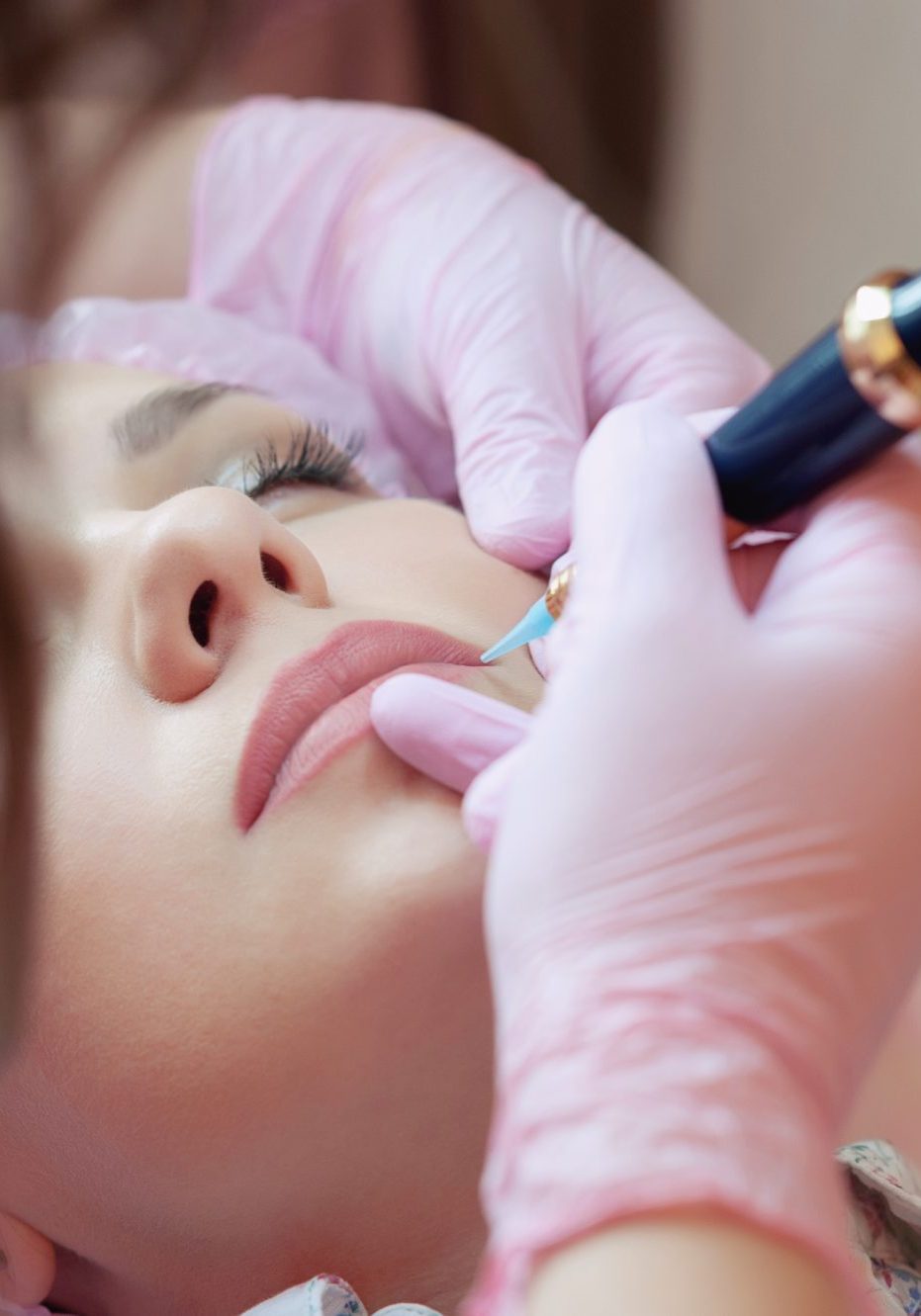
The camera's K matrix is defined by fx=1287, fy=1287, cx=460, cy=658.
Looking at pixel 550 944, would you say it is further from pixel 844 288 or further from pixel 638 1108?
pixel 844 288

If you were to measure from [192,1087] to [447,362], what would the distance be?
2.12 ft

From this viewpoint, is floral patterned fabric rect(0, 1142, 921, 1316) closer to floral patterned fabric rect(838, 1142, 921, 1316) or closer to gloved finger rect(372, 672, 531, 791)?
floral patterned fabric rect(838, 1142, 921, 1316)

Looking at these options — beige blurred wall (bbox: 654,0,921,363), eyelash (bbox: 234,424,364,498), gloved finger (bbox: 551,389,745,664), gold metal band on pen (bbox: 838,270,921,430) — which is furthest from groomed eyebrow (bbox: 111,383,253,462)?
beige blurred wall (bbox: 654,0,921,363)

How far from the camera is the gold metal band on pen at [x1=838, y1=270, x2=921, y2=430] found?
471mm

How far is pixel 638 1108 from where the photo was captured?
1.41 ft

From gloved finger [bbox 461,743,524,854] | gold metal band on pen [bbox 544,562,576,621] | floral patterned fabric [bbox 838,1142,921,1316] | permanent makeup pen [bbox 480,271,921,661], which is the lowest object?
floral patterned fabric [bbox 838,1142,921,1316]

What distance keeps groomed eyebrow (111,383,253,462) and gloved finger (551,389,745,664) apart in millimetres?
398

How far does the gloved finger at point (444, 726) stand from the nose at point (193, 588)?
0.32ft

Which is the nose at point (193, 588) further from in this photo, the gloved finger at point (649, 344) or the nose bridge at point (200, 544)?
the gloved finger at point (649, 344)

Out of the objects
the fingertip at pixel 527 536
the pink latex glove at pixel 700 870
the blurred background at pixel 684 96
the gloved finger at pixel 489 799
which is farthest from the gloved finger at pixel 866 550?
the blurred background at pixel 684 96

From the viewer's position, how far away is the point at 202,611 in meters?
0.70

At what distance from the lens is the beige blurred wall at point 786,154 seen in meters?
Answer: 1.11

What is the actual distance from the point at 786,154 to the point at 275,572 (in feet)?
2.64

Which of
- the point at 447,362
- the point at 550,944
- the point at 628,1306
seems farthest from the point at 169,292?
the point at 628,1306
